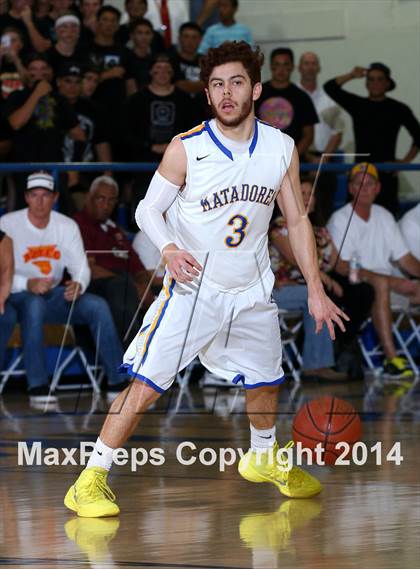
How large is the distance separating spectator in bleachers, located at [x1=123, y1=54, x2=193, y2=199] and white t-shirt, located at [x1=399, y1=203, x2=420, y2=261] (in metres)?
2.31

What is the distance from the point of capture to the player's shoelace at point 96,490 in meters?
5.83

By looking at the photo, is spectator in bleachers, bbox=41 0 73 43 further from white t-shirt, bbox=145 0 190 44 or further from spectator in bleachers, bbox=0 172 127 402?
spectator in bleachers, bbox=0 172 127 402

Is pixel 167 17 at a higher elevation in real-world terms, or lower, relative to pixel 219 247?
higher

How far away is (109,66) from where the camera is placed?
13.2 meters

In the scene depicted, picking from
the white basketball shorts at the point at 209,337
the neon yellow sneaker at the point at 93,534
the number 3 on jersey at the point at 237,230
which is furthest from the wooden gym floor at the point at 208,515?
the number 3 on jersey at the point at 237,230

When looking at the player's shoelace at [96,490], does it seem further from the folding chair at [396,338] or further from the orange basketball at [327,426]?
the folding chair at [396,338]

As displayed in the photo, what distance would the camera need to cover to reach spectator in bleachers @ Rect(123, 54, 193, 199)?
12320mm

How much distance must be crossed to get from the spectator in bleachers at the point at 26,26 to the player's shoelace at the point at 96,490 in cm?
779

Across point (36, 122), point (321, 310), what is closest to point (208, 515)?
point (321, 310)

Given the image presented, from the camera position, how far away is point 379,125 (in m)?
12.6

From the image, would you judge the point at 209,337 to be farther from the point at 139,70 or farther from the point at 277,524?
the point at 139,70

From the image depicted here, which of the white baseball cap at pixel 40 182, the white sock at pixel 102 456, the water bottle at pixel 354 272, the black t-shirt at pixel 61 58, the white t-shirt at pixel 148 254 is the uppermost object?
the black t-shirt at pixel 61 58

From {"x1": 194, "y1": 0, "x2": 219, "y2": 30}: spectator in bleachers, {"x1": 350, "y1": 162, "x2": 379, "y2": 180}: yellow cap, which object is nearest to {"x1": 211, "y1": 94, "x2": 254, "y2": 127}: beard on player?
{"x1": 350, "y1": 162, "x2": 379, "y2": 180}: yellow cap

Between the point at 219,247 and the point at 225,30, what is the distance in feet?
27.9
